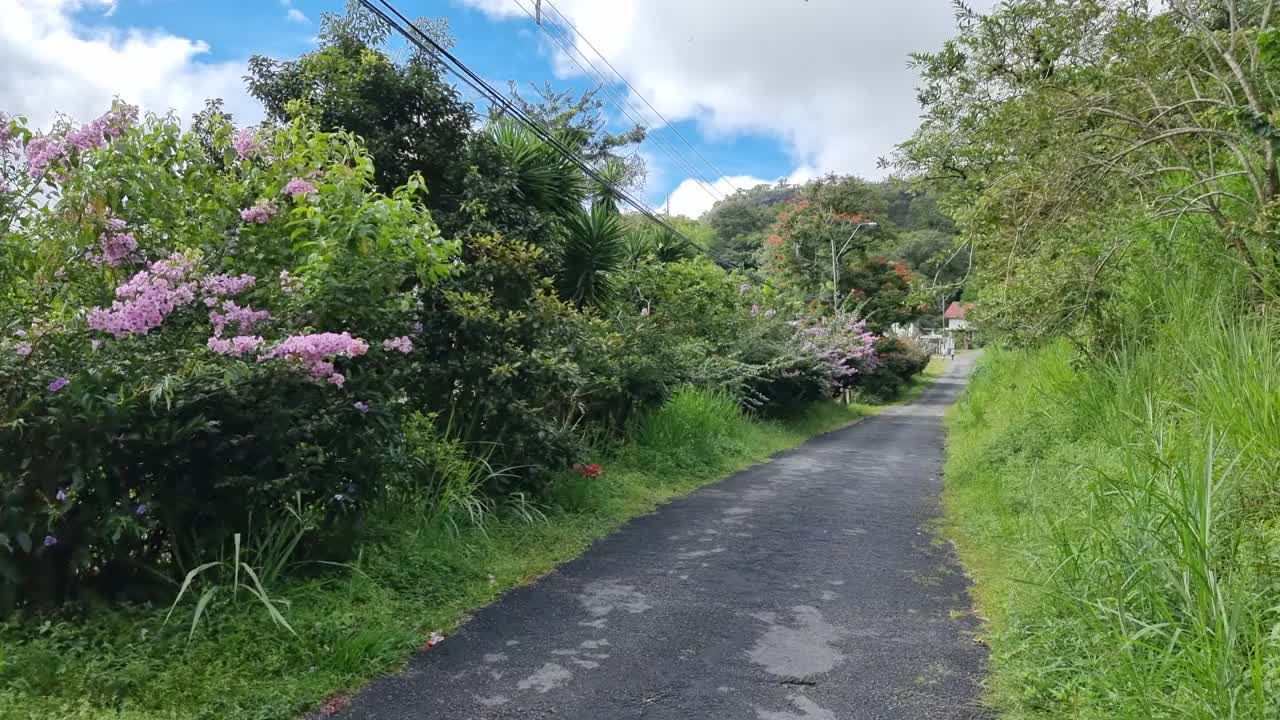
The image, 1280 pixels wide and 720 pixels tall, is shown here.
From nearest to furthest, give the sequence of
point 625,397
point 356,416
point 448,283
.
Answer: point 356,416, point 448,283, point 625,397

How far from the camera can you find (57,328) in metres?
4.10

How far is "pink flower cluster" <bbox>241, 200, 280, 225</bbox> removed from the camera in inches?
203

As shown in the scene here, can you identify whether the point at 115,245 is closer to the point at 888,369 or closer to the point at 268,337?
the point at 268,337

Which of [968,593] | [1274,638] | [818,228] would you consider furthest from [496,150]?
[818,228]

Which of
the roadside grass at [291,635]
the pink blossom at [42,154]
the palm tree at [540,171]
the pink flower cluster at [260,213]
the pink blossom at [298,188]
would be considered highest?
the palm tree at [540,171]

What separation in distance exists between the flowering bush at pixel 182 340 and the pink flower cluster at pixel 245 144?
0.02 meters

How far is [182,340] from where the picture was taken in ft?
15.2

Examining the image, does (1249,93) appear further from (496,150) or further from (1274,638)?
(496,150)

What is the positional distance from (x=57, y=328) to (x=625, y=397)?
774 centimetres

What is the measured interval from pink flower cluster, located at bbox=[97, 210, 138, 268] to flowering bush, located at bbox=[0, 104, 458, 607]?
0.4 inches

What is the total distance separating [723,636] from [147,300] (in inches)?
137

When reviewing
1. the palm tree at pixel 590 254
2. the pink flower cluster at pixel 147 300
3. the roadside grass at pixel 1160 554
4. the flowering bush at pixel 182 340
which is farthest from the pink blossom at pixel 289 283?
the palm tree at pixel 590 254

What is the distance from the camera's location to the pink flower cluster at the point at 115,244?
187 inches

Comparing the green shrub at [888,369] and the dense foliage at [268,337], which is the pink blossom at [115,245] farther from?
the green shrub at [888,369]
